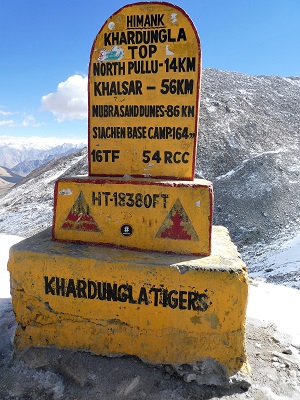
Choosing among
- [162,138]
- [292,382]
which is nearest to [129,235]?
[162,138]

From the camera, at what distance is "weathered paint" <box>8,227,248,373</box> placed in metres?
3.01

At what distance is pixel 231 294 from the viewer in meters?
2.96

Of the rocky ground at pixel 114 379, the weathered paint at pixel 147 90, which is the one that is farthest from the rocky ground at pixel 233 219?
the weathered paint at pixel 147 90

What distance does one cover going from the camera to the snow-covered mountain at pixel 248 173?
15133 millimetres

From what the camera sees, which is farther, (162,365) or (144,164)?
(144,164)

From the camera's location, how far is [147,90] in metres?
3.41

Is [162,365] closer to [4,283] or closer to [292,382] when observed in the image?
[292,382]

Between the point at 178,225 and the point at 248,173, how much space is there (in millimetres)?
17948

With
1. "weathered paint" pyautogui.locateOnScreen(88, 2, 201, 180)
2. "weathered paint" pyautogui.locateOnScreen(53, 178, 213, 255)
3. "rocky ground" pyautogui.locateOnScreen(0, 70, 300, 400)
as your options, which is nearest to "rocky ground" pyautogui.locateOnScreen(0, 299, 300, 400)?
"rocky ground" pyautogui.locateOnScreen(0, 70, 300, 400)

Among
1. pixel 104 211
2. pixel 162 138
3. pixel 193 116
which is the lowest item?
pixel 104 211

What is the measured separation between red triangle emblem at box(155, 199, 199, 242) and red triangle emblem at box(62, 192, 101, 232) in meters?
0.75

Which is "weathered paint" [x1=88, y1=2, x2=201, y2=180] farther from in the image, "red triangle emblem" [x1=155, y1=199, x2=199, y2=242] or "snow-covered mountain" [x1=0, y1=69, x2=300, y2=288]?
"snow-covered mountain" [x1=0, y1=69, x2=300, y2=288]

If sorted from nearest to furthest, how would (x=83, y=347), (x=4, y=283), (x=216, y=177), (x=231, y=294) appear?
(x=231, y=294) → (x=83, y=347) → (x=4, y=283) → (x=216, y=177)

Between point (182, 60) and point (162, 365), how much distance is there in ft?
9.85
